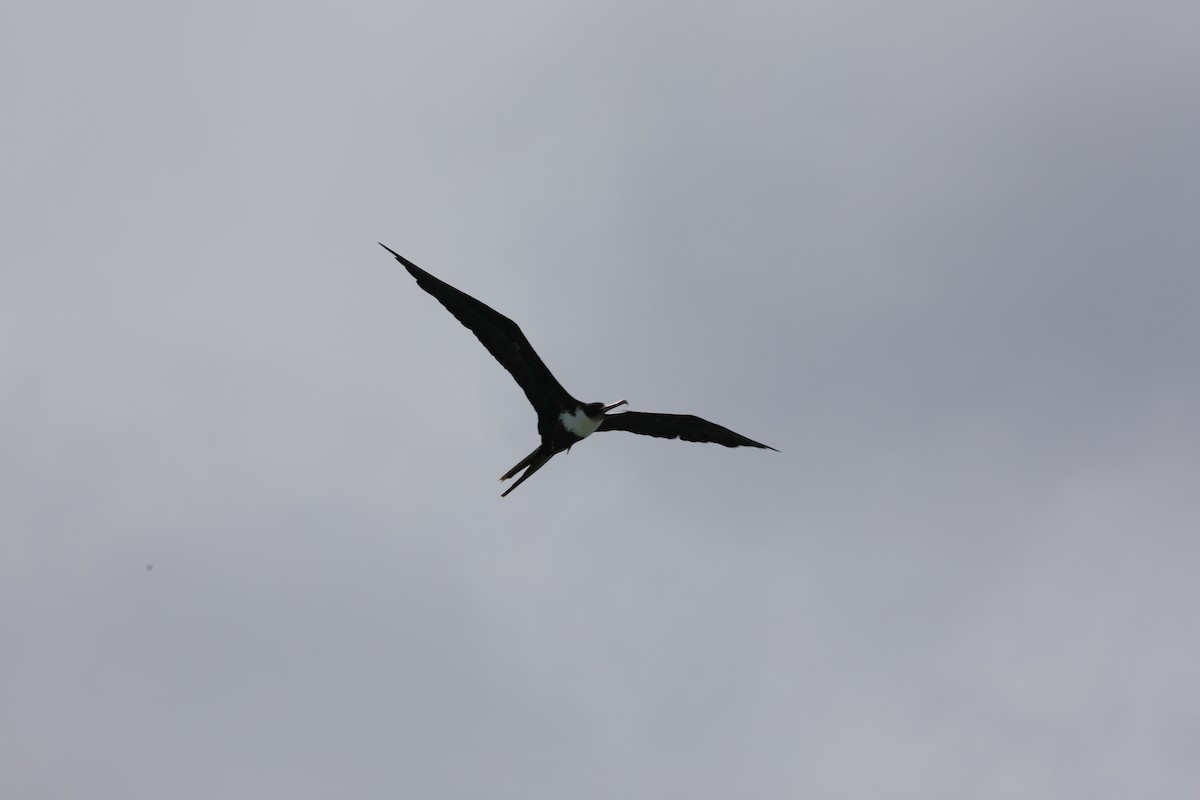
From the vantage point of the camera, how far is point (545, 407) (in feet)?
64.0

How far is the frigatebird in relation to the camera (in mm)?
18172

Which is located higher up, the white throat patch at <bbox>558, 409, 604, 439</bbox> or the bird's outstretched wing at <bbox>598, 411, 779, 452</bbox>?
the bird's outstretched wing at <bbox>598, 411, 779, 452</bbox>

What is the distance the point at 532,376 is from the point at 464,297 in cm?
194

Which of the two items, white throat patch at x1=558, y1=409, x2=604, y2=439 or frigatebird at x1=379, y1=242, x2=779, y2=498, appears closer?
frigatebird at x1=379, y1=242, x2=779, y2=498

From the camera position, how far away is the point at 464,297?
59.1 ft

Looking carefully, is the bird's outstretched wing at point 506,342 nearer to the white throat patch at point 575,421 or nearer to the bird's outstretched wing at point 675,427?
the white throat patch at point 575,421

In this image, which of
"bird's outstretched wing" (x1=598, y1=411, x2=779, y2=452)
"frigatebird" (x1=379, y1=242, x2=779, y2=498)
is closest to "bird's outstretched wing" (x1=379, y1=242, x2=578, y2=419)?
"frigatebird" (x1=379, y1=242, x2=779, y2=498)

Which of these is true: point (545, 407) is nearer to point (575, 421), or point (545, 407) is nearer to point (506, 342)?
point (575, 421)

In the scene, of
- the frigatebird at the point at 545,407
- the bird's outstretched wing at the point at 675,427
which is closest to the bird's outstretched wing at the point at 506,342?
the frigatebird at the point at 545,407

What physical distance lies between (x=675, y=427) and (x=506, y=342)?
3.71m

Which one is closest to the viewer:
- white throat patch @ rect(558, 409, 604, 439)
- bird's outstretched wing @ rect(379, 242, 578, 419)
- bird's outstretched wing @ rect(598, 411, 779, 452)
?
bird's outstretched wing @ rect(379, 242, 578, 419)

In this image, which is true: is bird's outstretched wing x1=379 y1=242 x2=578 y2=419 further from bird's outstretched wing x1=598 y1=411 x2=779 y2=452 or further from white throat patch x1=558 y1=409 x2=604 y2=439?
bird's outstretched wing x1=598 y1=411 x2=779 y2=452

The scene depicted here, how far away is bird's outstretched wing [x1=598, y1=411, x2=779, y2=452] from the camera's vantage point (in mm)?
20453

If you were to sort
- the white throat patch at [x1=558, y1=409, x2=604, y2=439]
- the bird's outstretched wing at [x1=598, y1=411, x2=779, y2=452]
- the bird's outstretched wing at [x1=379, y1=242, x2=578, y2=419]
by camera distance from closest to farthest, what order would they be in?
the bird's outstretched wing at [x1=379, y1=242, x2=578, y2=419], the white throat patch at [x1=558, y1=409, x2=604, y2=439], the bird's outstretched wing at [x1=598, y1=411, x2=779, y2=452]
